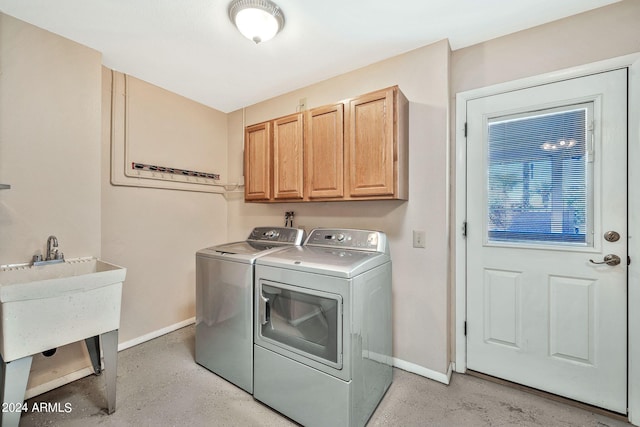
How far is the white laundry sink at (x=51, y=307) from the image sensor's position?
4.41 feet

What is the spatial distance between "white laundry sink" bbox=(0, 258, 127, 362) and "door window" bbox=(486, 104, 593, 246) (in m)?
2.65

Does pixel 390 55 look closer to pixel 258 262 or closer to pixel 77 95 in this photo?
pixel 258 262

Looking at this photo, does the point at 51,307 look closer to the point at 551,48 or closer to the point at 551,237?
the point at 551,237

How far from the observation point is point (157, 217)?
2684 millimetres

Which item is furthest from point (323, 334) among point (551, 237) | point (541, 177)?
point (541, 177)

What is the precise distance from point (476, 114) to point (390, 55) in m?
0.83

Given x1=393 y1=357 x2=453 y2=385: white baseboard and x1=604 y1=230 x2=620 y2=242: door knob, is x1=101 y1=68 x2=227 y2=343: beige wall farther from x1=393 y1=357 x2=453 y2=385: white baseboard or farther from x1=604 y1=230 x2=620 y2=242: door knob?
x1=604 y1=230 x2=620 y2=242: door knob

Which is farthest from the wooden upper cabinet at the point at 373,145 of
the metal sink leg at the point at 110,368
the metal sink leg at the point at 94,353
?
the metal sink leg at the point at 94,353

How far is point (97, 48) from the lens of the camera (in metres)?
2.07

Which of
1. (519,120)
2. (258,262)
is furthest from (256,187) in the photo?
(519,120)

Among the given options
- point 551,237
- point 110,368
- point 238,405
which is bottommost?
point 238,405

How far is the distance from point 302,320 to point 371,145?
1.31 metres

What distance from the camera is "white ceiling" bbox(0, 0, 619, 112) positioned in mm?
1636

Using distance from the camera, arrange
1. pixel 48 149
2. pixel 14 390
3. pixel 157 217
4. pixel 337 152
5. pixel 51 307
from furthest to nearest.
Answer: pixel 157 217 → pixel 337 152 → pixel 48 149 → pixel 51 307 → pixel 14 390
